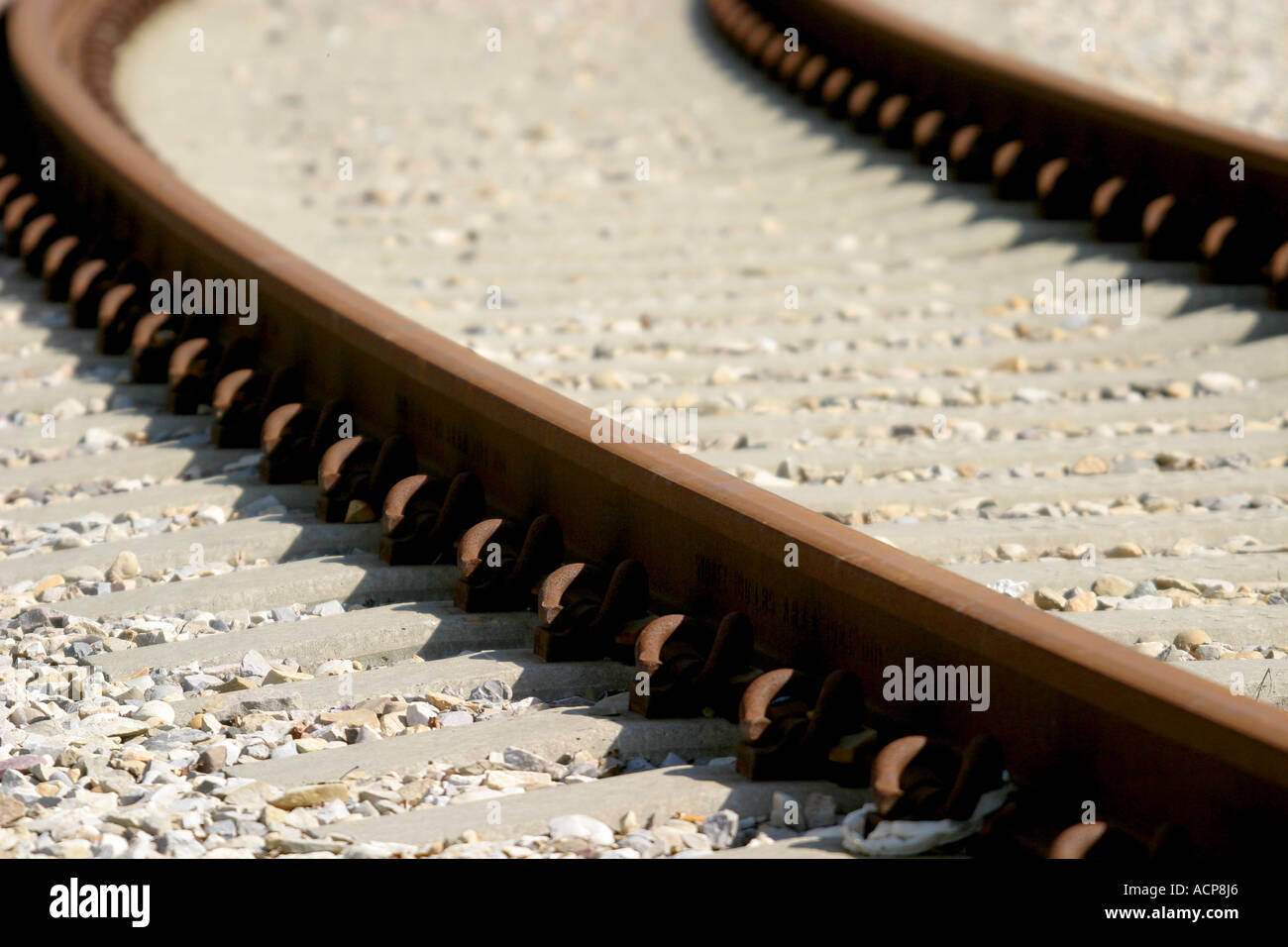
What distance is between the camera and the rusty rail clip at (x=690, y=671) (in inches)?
119

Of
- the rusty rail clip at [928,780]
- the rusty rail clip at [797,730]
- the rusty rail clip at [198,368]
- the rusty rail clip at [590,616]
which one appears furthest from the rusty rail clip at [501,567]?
the rusty rail clip at [198,368]

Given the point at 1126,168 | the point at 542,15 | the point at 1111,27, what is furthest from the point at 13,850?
the point at 1111,27

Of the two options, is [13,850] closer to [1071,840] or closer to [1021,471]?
[1071,840]

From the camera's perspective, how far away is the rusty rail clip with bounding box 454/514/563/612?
11.6 feet

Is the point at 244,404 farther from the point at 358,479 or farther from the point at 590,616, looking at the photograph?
the point at 590,616

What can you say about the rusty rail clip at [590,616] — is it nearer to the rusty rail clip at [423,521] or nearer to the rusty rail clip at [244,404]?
the rusty rail clip at [423,521]

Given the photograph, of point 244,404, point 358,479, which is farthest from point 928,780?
point 244,404

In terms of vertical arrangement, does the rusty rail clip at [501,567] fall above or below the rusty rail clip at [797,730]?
above

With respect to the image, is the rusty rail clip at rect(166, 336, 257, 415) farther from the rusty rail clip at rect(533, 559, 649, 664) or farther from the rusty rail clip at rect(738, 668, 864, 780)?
the rusty rail clip at rect(738, 668, 864, 780)

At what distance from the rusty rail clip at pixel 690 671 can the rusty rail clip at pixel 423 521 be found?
84 centimetres

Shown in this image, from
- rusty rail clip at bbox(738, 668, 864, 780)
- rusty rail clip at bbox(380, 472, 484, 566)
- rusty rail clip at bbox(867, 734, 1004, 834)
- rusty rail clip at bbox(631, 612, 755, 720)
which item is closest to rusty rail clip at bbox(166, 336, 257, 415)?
rusty rail clip at bbox(380, 472, 484, 566)

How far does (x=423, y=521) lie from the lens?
3.82 m

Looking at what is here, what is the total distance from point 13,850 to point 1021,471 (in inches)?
103

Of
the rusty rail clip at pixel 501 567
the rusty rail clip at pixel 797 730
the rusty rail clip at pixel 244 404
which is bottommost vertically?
the rusty rail clip at pixel 797 730
